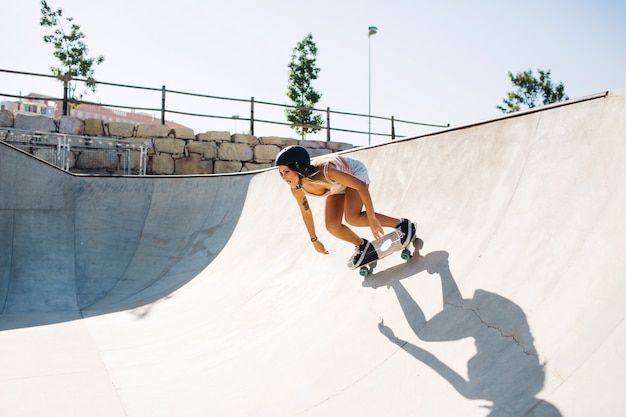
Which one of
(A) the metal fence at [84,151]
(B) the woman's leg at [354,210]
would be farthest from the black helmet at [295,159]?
(A) the metal fence at [84,151]

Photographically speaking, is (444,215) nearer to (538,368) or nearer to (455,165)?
(455,165)

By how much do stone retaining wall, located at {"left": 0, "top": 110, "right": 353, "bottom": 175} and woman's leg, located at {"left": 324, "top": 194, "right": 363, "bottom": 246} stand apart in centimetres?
970

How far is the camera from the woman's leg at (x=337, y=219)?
13.4ft

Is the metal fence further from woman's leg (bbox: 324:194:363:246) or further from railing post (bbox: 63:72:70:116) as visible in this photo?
woman's leg (bbox: 324:194:363:246)

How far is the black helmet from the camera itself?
3.60 metres

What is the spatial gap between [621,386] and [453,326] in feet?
3.46

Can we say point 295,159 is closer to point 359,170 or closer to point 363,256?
point 359,170

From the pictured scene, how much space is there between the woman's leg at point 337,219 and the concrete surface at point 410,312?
14.9 inches

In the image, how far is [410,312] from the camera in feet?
10.7

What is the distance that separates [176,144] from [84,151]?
2.46 metres

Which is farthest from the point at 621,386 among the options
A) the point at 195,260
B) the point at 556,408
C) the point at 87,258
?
the point at 87,258

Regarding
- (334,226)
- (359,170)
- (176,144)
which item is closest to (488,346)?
(334,226)

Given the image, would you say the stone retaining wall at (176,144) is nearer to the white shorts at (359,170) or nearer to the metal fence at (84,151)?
the metal fence at (84,151)

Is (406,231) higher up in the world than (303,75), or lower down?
lower down
